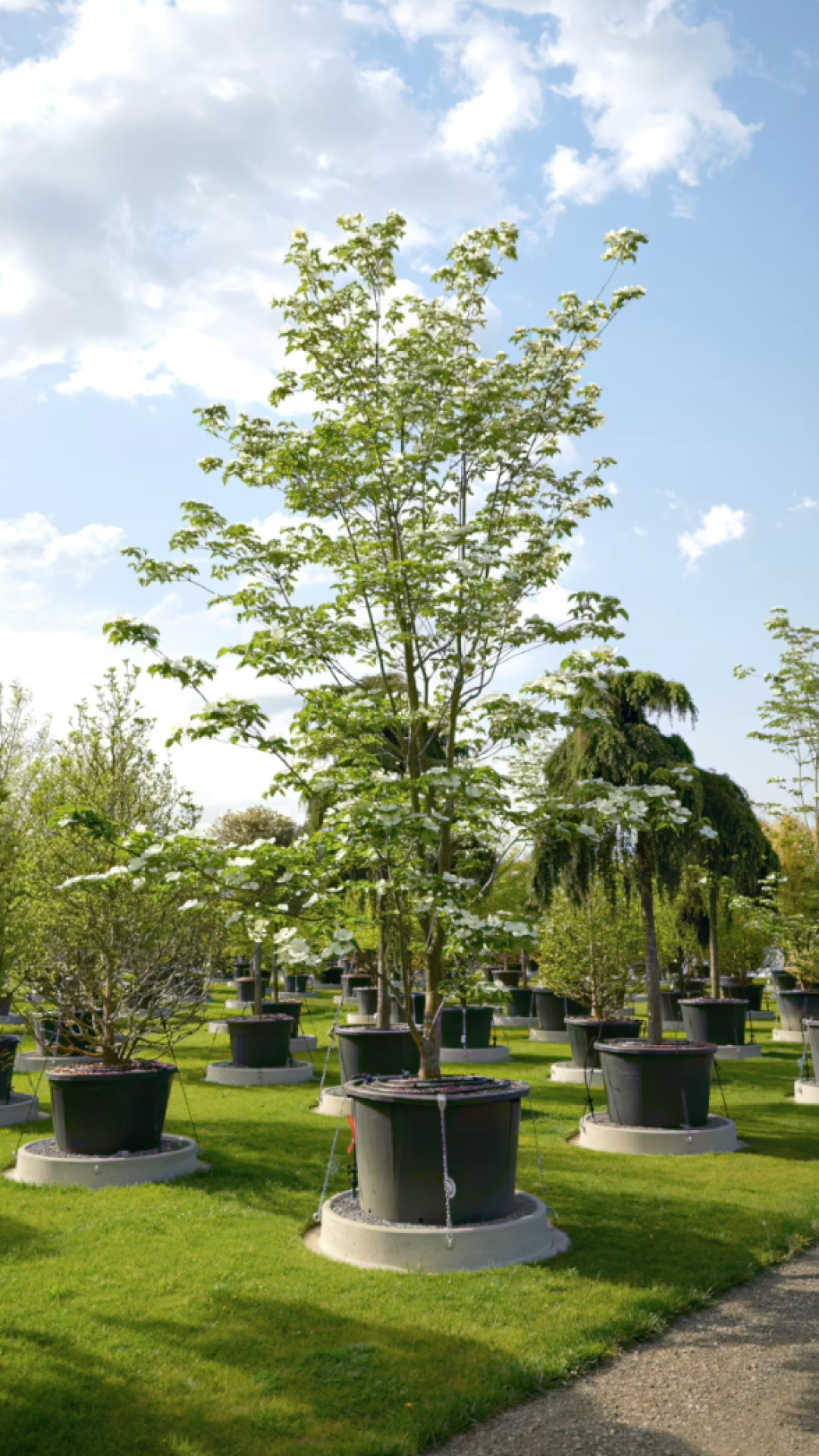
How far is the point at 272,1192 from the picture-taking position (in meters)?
8.55

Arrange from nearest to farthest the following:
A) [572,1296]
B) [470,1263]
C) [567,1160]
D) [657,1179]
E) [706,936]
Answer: [572,1296]
[470,1263]
[657,1179]
[567,1160]
[706,936]

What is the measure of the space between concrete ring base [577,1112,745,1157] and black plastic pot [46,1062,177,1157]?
429 centimetres


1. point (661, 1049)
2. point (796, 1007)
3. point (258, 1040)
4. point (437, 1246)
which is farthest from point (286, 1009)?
point (437, 1246)

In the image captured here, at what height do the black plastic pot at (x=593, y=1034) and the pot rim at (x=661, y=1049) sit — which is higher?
the pot rim at (x=661, y=1049)

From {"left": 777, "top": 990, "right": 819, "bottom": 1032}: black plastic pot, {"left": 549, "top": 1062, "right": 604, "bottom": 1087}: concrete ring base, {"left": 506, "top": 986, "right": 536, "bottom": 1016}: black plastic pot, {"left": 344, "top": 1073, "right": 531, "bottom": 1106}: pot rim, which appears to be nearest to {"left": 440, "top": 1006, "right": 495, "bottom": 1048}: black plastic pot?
{"left": 549, "top": 1062, "right": 604, "bottom": 1087}: concrete ring base

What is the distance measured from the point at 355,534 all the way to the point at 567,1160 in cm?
606

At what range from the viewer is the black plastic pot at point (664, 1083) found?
10.2m

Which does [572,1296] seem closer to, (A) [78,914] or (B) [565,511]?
(B) [565,511]

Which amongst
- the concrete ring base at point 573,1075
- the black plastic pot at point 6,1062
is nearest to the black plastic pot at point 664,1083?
the concrete ring base at point 573,1075

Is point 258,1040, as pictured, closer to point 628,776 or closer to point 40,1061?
point 40,1061

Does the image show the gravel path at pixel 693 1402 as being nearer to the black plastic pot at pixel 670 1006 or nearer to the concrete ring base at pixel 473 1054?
the concrete ring base at pixel 473 1054

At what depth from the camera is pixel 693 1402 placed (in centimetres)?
475

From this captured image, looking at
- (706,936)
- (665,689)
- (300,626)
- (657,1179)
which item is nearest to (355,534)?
(300,626)

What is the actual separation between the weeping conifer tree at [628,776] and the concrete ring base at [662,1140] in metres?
2.83
